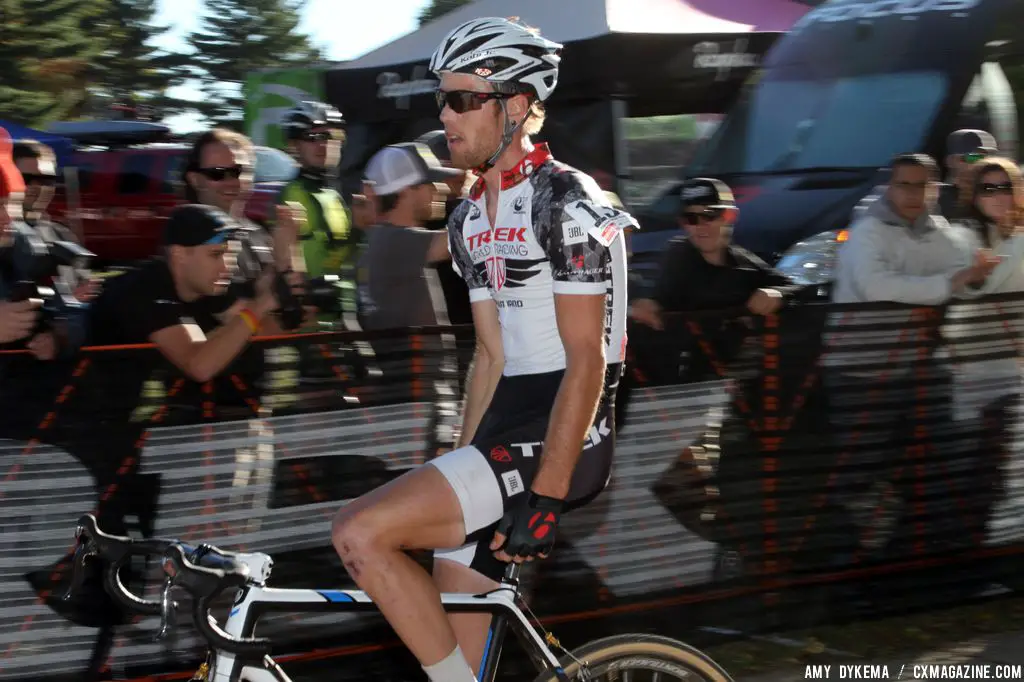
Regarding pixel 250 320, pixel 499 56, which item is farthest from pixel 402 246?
pixel 499 56

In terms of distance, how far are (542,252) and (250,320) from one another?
1588 mm

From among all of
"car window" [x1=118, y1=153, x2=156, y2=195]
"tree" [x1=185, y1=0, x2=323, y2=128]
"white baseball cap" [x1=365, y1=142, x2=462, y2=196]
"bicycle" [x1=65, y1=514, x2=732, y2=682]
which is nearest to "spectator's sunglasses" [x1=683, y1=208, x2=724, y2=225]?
"white baseball cap" [x1=365, y1=142, x2=462, y2=196]

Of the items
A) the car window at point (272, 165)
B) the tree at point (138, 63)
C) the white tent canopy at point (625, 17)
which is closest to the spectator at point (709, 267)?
the white tent canopy at point (625, 17)

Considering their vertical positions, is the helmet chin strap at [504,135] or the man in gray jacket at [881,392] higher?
the helmet chin strap at [504,135]

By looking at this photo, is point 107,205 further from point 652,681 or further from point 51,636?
point 652,681

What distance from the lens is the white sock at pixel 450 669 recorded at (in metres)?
3.35

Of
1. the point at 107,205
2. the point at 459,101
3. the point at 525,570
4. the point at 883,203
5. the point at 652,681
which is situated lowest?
the point at 107,205

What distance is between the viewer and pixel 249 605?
3.14 m

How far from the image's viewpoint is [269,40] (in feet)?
294

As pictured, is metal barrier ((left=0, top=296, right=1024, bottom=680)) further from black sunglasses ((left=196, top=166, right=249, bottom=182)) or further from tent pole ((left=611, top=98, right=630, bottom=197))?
tent pole ((left=611, top=98, right=630, bottom=197))

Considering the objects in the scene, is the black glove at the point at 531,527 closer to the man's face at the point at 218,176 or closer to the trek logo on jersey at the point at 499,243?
the trek logo on jersey at the point at 499,243

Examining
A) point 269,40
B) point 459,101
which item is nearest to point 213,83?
point 269,40

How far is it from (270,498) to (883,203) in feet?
11.8

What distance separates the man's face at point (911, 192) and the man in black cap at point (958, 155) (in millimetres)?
1281
